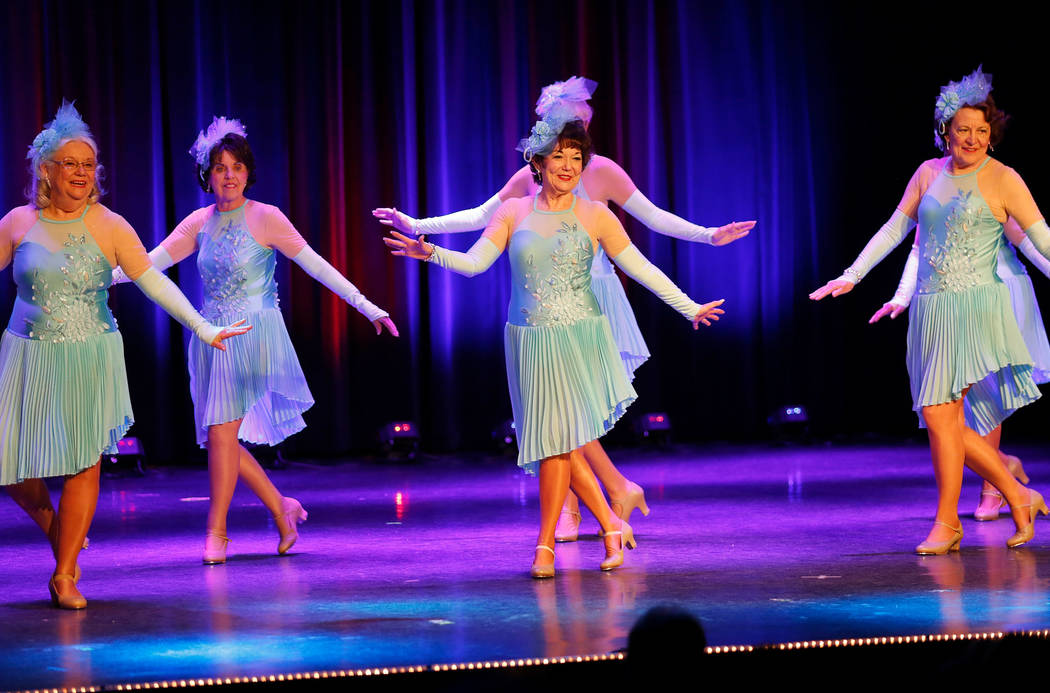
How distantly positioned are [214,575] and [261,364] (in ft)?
2.88

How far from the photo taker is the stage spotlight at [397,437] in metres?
8.66

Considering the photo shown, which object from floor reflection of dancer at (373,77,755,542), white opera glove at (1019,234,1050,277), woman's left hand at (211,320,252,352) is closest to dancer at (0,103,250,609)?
woman's left hand at (211,320,252,352)

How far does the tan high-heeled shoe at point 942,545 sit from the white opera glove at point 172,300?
7.82 feet

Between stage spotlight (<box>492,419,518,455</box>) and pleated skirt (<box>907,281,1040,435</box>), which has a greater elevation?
pleated skirt (<box>907,281,1040,435</box>)

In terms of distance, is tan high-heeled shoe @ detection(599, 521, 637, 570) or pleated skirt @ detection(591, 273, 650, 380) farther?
pleated skirt @ detection(591, 273, 650, 380)

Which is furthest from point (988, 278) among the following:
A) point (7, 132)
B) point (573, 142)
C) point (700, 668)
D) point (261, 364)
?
point (7, 132)

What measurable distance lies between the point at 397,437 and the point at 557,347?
4.16 meters

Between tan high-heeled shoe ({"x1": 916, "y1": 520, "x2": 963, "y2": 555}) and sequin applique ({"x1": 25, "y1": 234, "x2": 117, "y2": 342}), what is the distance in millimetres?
2671

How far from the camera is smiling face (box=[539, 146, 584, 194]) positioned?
15.4 feet

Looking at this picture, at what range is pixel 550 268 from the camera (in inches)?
182

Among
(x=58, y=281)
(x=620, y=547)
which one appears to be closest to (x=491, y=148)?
(x=620, y=547)

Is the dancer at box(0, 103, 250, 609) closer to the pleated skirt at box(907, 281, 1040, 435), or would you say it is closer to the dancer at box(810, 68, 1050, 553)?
the dancer at box(810, 68, 1050, 553)

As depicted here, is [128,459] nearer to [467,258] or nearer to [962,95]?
[467,258]

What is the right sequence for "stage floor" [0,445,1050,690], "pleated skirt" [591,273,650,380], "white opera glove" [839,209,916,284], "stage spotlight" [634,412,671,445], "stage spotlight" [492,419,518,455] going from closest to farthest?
"stage floor" [0,445,1050,690], "white opera glove" [839,209,916,284], "pleated skirt" [591,273,650,380], "stage spotlight" [492,419,518,455], "stage spotlight" [634,412,671,445]
